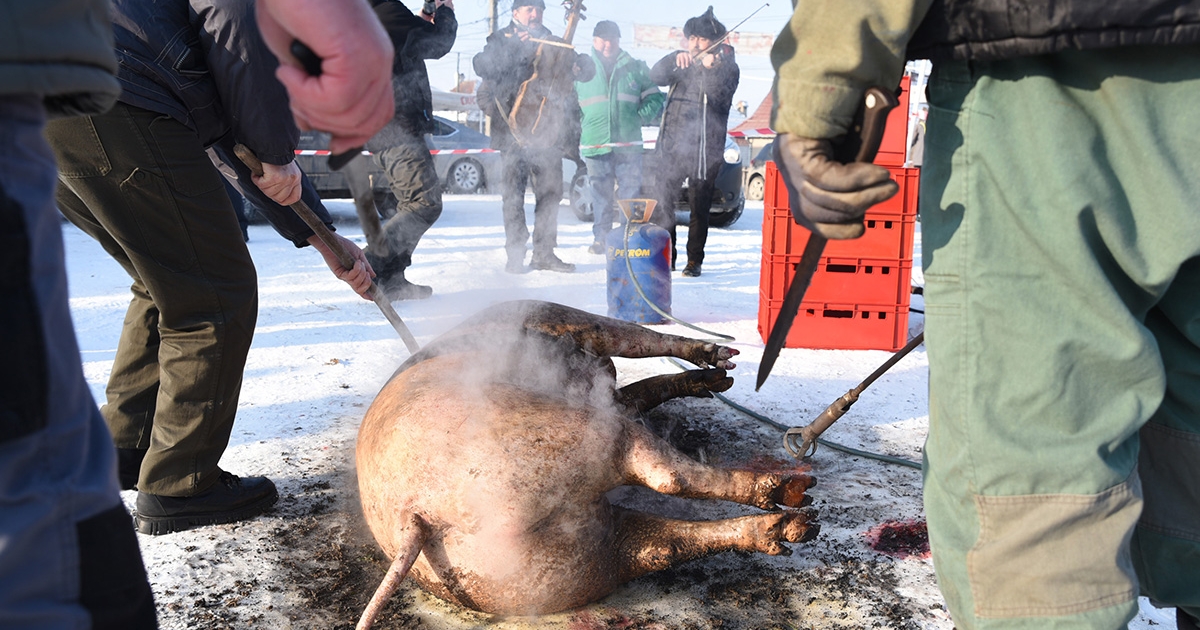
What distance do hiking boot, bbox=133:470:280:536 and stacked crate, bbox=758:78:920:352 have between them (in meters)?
3.06

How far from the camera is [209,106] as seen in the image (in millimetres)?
2242

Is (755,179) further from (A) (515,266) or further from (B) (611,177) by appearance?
(A) (515,266)

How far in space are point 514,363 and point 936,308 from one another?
1389 millimetres

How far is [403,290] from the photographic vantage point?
18.8ft

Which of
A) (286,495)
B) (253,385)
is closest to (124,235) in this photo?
(286,495)

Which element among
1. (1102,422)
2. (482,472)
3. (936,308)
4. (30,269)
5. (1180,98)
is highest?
(1180,98)

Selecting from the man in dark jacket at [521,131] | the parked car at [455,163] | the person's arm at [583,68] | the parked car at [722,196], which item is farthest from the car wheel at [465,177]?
the person's arm at [583,68]

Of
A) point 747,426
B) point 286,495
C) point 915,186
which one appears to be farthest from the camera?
point 915,186

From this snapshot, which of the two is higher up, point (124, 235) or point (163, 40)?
point (163, 40)

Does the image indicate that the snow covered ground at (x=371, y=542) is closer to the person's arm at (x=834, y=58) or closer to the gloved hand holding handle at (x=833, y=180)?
the gloved hand holding handle at (x=833, y=180)

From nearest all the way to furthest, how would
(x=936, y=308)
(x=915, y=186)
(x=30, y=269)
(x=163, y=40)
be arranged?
(x=30, y=269) → (x=936, y=308) → (x=163, y=40) → (x=915, y=186)

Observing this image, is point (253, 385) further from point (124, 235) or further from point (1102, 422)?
point (1102, 422)

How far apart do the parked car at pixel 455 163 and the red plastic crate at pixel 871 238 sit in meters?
7.22

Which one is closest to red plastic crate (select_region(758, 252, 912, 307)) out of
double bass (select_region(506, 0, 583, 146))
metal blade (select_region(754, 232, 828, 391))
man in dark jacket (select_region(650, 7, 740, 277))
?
man in dark jacket (select_region(650, 7, 740, 277))
